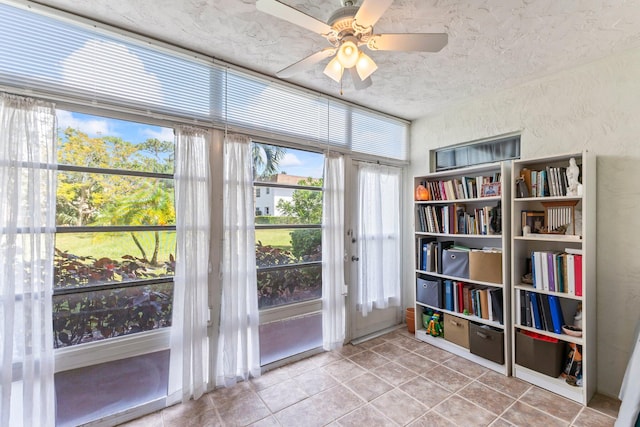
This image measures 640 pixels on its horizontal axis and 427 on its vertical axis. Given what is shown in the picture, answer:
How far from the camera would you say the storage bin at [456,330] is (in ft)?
9.45

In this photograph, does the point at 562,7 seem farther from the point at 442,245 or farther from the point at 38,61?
the point at 38,61

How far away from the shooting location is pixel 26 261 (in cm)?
163

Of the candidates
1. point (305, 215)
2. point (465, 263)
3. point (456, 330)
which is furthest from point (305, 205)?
point (456, 330)

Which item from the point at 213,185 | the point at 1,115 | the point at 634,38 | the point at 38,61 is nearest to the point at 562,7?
the point at 634,38

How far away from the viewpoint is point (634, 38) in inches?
79.4

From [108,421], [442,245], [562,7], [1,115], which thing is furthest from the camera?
[442,245]

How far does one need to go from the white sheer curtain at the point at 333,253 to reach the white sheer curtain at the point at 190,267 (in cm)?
118

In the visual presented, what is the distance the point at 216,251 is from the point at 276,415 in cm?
129

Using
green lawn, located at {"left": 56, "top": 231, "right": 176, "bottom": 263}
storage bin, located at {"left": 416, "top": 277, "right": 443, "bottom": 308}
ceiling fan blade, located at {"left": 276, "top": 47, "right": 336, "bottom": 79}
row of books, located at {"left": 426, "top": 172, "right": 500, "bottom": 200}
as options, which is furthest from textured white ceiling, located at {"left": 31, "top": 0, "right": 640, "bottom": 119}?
storage bin, located at {"left": 416, "top": 277, "right": 443, "bottom": 308}

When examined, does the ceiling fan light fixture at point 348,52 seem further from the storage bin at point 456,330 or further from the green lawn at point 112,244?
the storage bin at point 456,330

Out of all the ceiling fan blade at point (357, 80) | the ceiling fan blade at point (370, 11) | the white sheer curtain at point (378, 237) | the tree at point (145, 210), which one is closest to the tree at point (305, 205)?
the white sheer curtain at point (378, 237)

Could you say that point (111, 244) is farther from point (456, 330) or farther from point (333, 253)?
point (456, 330)

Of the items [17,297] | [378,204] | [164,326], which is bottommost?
[164,326]

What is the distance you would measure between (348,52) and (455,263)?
2.39m
